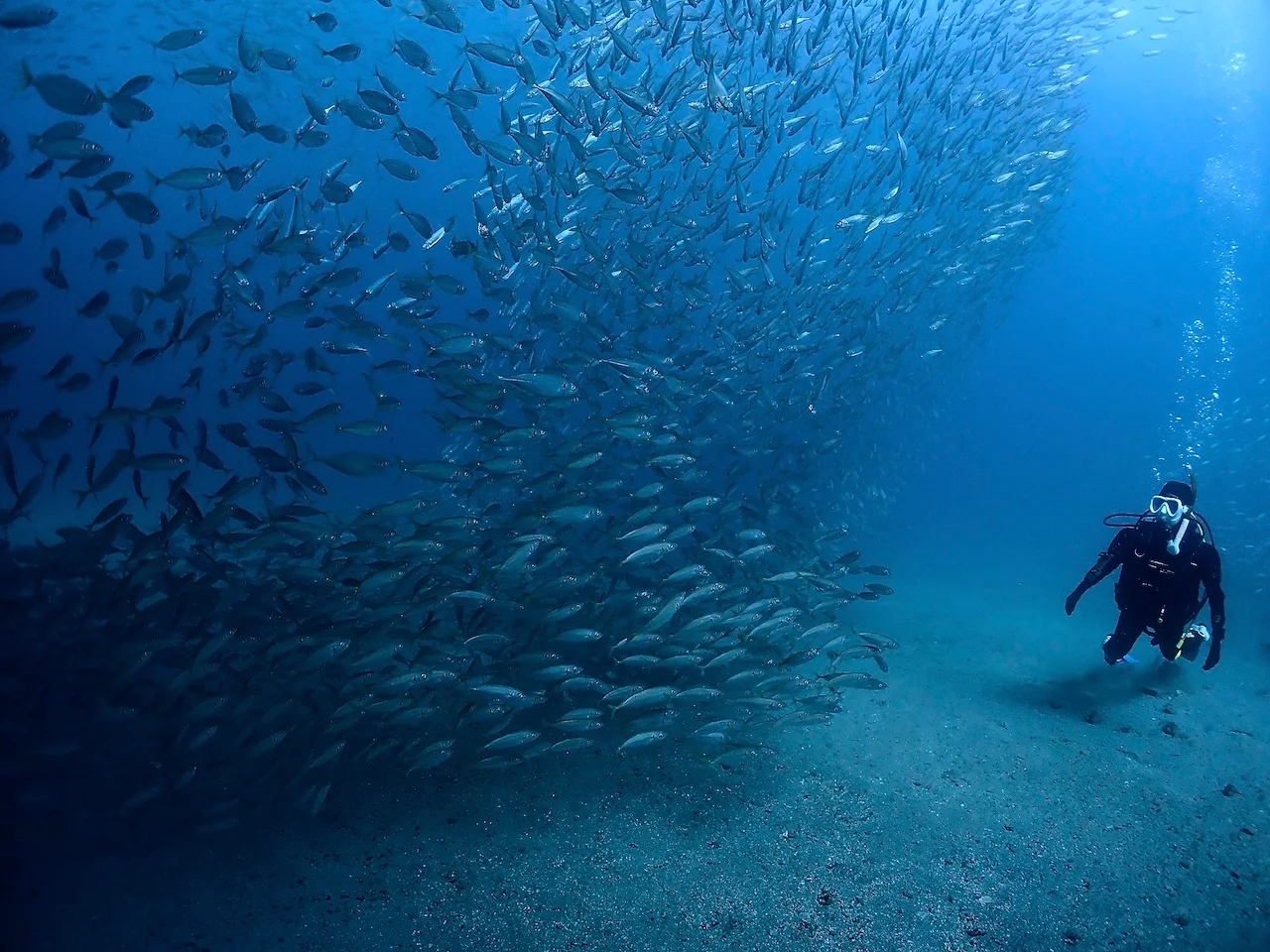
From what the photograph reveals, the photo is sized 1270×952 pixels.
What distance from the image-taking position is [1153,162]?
5297 centimetres

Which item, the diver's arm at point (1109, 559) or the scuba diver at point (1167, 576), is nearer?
the scuba diver at point (1167, 576)

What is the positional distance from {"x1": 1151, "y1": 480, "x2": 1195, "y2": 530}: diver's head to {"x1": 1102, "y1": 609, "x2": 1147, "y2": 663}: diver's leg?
127 cm

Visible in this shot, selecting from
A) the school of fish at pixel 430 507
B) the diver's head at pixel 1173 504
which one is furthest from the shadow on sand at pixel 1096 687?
the diver's head at pixel 1173 504

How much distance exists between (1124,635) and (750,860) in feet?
17.2

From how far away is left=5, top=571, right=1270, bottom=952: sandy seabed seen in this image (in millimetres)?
3697

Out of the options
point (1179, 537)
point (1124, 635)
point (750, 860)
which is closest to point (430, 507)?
point (750, 860)

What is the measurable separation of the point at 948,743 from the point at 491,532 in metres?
4.77

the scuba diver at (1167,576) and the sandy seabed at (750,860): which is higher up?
the scuba diver at (1167,576)

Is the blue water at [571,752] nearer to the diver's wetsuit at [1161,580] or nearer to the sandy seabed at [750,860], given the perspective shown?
the sandy seabed at [750,860]

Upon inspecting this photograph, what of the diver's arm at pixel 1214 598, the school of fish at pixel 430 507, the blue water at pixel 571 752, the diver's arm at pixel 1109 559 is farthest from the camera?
the diver's arm at pixel 1109 559

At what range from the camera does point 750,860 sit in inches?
168

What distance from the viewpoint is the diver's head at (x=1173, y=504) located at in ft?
18.9

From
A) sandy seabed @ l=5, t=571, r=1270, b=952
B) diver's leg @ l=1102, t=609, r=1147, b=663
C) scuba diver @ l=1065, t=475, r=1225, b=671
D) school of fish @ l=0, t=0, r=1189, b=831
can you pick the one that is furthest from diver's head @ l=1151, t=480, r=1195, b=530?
school of fish @ l=0, t=0, r=1189, b=831

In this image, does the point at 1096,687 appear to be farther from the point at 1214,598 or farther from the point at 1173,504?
the point at 1173,504
